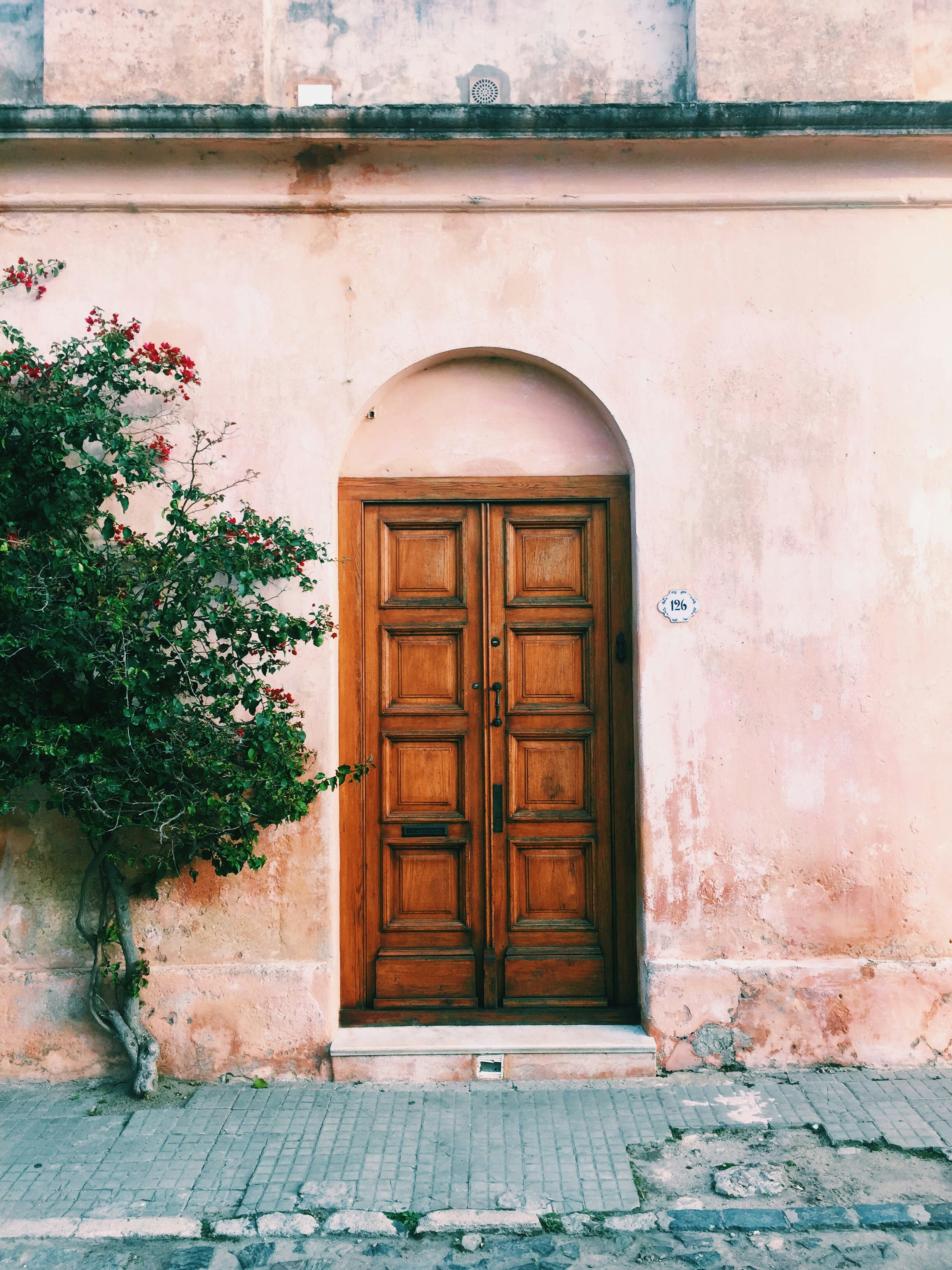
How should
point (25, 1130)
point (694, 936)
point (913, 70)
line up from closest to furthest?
point (25, 1130) < point (694, 936) < point (913, 70)

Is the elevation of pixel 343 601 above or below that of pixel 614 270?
below

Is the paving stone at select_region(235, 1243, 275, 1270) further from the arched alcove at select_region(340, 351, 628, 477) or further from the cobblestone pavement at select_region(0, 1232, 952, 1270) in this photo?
the arched alcove at select_region(340, 351, 628, 477)

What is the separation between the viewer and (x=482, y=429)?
4.89m

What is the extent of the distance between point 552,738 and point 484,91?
136 inches

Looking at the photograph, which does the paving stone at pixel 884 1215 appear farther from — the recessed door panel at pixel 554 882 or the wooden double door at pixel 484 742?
the recessed door panel at pixel 554 882

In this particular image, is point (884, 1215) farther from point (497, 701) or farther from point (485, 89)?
point (485, 89)

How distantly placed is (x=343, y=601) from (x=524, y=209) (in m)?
2.21

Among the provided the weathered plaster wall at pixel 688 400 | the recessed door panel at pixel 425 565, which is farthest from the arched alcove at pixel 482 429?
the recessed door panel at pixel 425 565

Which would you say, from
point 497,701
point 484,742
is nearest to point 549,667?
point 497,701

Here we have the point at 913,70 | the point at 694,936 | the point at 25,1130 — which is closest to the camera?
the point at 25,1130

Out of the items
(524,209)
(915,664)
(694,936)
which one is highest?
(524,209)

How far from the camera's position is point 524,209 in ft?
15.5

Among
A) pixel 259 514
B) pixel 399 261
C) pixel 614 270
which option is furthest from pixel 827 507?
pixel 259 514

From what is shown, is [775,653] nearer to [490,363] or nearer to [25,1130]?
[490,363]
